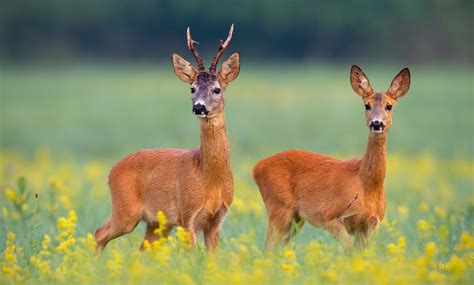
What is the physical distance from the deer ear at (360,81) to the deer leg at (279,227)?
1.28 metres

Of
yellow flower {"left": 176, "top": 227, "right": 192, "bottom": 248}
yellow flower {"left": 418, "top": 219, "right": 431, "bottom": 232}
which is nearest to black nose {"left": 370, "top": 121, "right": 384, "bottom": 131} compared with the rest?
yellow flower {"left": 418, "top": 219, "right": 431, "bottom": 232}

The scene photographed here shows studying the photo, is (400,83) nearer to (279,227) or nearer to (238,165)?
(279,227)

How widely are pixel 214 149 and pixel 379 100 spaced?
1.50 meters

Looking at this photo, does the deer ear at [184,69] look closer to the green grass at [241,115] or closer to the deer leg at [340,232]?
the deer leg at [340,232]

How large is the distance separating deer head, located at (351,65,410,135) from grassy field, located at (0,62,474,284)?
0.99m

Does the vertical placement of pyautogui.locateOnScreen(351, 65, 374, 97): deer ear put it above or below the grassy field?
above

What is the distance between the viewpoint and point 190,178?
8773mm

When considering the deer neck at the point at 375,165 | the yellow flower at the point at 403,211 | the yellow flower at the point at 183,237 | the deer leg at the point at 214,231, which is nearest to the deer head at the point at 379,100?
the deer neck at the point at 375,165

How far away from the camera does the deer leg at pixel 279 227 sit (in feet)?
29.4

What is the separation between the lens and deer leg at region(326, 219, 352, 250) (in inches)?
328

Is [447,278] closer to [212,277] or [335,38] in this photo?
[212,277]

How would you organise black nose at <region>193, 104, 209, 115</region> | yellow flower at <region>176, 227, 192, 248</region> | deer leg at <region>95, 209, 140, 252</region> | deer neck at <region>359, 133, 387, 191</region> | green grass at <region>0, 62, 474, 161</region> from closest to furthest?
yellow flower at <region>176, 227, 192, 248</region>, black nose at <region>193, 104, 209, 115</region>, deer neck at <region>359, 133, 387, 191</region>, deer leg at <region>95, 209, 140, 252</region>, green grass at <region>0, 62, 474, 161</region>

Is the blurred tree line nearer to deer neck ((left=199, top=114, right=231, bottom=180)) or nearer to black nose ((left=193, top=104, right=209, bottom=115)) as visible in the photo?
deer neck ((left=199, top=114, right=231, bottom=180))

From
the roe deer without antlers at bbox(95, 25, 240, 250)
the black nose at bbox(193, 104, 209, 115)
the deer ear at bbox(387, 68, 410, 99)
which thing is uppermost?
the deer ear at bbox(387, 68, 410, 99)
